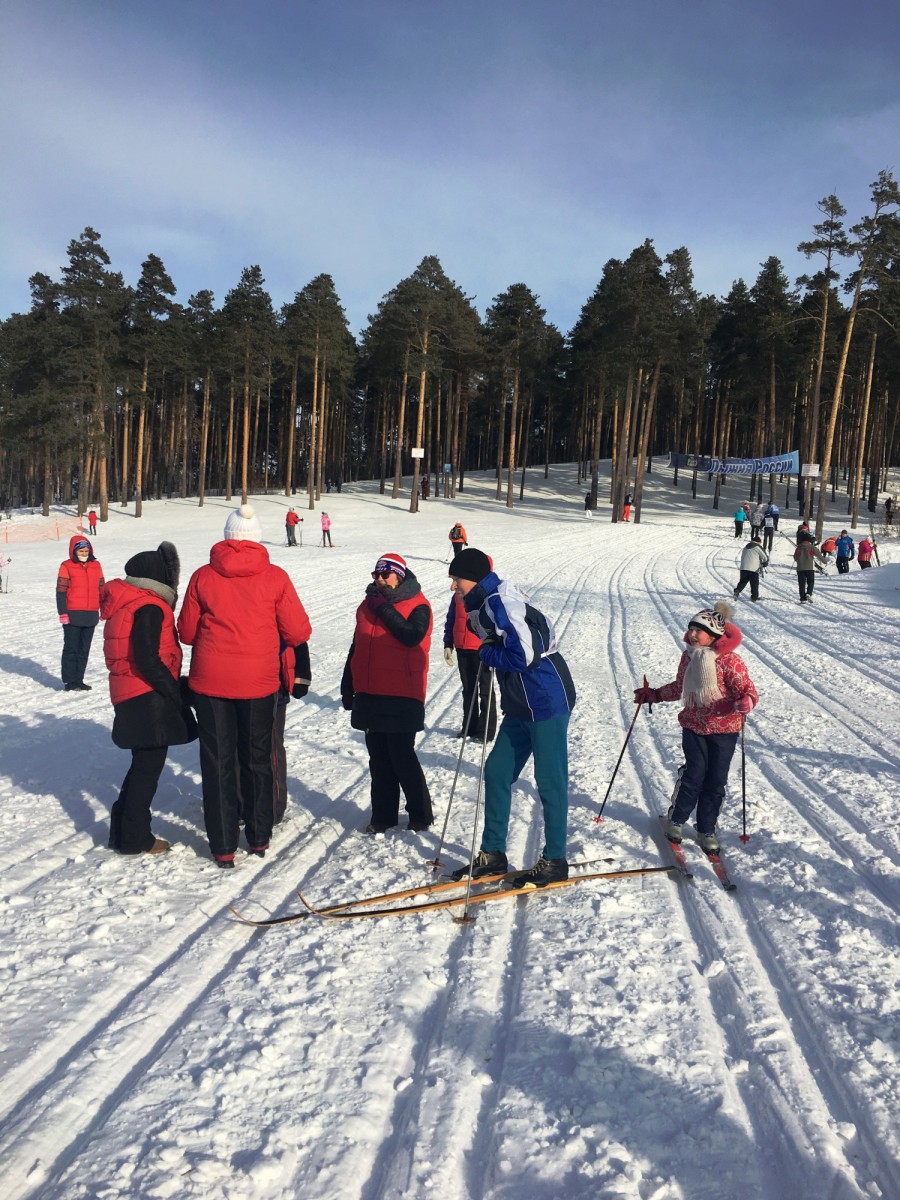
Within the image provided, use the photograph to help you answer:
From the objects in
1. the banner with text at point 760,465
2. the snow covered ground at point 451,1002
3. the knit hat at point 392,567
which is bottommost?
the snow covered ground at point 451,1002

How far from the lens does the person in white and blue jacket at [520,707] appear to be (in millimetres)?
3809

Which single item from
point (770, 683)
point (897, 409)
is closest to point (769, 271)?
point (897, 409)

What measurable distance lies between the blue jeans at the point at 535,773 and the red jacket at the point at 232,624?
4.49 feet

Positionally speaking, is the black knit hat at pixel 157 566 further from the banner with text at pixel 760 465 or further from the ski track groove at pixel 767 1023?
the banner with text at pixel 760 465

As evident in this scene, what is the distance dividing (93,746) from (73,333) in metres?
37.5

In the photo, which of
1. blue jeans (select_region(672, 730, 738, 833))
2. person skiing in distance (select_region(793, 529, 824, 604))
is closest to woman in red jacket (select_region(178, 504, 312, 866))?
blue jeans (select_region(672, 730, 738, 833))

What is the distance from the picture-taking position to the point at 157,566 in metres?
4.23

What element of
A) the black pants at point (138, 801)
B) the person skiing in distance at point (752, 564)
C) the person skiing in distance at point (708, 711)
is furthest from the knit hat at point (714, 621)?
the person skiing in distance at point (752, 564)

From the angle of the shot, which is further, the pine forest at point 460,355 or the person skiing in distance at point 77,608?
the pine forest at point 460,355

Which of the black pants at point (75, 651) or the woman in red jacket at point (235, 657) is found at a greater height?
the woman in red jacket at point (235, 657)

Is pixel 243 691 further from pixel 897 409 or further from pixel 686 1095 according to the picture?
pixel 897 409

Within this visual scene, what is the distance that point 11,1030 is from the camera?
9.21ft

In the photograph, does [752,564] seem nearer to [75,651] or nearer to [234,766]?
[75,651]

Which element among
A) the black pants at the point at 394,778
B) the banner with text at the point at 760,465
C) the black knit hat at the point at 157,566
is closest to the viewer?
the black knit hat at the point at 157,566
